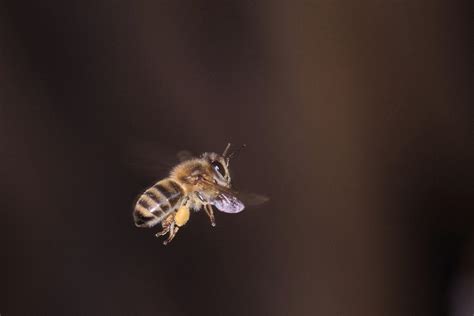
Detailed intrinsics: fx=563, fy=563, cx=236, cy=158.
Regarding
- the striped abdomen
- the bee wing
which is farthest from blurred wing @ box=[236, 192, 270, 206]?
the striped abdomen

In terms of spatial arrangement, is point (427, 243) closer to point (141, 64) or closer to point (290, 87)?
point (290, 87)

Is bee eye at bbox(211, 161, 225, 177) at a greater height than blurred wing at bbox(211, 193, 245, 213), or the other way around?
bee eye at bbox(211, 161, 225, 177)

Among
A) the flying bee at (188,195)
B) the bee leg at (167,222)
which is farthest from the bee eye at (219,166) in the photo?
the bee leg at (167,222)

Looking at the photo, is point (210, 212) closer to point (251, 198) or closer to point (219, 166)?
point (219, 166)

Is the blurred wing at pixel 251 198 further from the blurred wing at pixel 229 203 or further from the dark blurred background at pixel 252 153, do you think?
the dark blurred background at pixel 252 153

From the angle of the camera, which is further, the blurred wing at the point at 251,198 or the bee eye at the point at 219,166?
the bee eye at the point at 219,166

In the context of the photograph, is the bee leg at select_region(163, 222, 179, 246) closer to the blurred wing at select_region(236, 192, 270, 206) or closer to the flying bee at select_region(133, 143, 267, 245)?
the flying bee at select_region(133, 143, 267, 245)

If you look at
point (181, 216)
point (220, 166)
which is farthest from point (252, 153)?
point (181, 216)

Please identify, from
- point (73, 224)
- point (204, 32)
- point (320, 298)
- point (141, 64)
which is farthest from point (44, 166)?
point (320, 298)

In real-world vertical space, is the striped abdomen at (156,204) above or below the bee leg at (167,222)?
above
